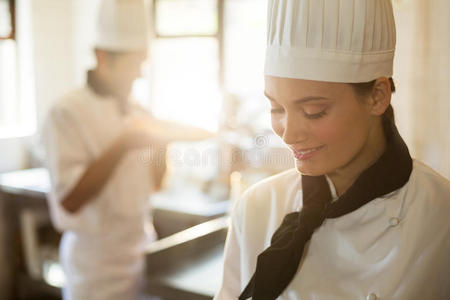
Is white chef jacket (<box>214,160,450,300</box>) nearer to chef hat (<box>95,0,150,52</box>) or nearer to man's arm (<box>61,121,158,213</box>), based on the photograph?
man's arm (<box>61,121,158,213</box>)

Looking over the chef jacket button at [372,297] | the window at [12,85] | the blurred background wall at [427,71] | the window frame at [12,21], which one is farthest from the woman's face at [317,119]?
the window frame at [12,21]

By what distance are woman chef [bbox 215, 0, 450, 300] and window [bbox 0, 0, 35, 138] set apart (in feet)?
11.4

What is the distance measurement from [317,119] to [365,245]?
0.81 ft

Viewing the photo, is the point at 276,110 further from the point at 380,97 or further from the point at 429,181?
the point at 429,181

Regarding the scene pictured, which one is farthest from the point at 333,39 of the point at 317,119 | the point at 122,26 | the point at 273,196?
the point at 122,26

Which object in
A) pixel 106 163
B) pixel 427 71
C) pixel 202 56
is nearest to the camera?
pixel 427 71

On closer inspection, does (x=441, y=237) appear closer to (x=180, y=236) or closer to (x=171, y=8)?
(x=180, y=236)

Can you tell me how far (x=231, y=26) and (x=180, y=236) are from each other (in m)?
2.01

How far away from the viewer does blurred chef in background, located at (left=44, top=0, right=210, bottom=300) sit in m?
1.85

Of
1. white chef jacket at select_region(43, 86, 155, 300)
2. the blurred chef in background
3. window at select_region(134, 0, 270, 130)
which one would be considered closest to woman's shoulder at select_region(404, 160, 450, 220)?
the blurred chef in background

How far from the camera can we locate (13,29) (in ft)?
13.7

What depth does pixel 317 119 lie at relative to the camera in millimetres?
880

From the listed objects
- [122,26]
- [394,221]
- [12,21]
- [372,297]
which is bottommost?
[372,297]

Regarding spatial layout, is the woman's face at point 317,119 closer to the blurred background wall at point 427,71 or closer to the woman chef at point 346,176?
the woman chef at point 346,176
